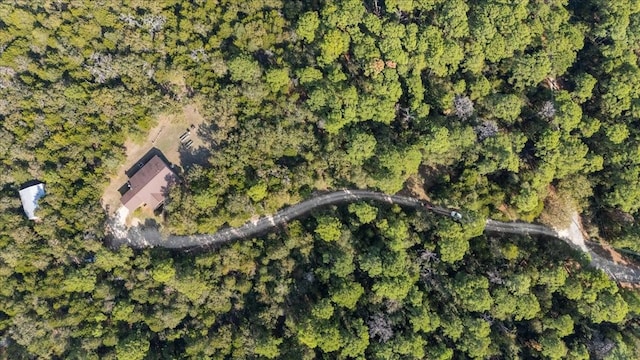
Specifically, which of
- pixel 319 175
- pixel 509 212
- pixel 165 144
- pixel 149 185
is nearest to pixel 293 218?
pixel 319 175

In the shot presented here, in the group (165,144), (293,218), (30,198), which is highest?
(165,144)

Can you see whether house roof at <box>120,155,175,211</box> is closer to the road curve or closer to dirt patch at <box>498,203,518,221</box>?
the road curve

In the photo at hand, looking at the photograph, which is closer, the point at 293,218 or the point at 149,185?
the point at 149,185

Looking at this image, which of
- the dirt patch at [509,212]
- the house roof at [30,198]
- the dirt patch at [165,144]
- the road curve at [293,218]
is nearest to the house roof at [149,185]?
the dirt patch at [165,144]

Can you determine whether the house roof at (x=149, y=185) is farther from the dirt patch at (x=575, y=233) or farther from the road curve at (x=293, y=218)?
the dirt patch at (x=575, y=233)

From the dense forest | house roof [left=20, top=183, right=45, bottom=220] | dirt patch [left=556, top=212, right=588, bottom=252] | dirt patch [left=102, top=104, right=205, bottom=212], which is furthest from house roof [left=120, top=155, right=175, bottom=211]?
dirt patch [left=556, top=212, right=588, bottom=252]

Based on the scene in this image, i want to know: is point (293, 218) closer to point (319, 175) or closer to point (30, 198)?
point (319, 175)
